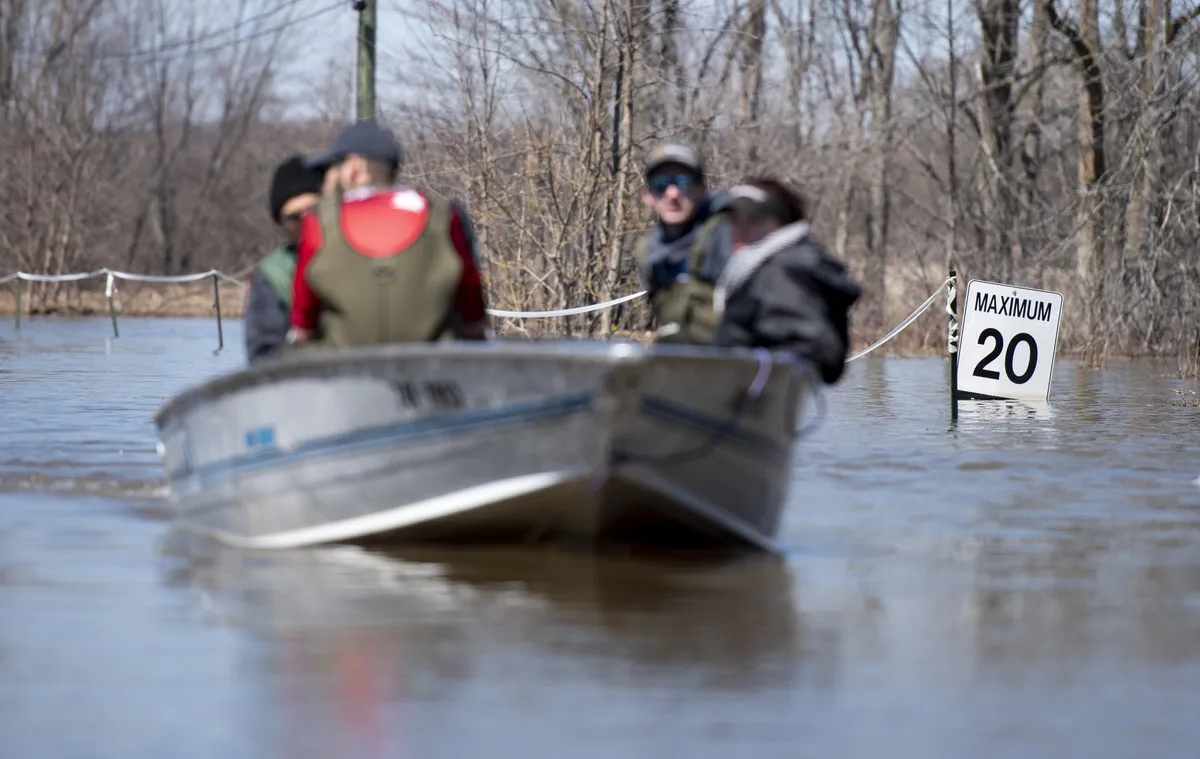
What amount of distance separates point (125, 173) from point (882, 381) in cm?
5145

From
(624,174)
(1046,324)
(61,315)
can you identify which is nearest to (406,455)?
(1046,324)

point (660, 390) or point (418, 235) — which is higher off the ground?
point (418, 235)

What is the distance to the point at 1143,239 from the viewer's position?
2722cm

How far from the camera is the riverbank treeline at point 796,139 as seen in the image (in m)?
25.2

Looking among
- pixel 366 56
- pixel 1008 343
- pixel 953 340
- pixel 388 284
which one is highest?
pixel 366 56

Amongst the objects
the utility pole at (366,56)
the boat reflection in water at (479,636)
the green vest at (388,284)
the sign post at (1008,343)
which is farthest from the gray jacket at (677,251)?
the utility pole at (366,56)

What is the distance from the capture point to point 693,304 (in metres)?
10.4

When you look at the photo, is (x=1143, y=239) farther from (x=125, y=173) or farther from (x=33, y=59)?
(x=125, y=173)

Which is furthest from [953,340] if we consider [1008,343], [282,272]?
[282,272]

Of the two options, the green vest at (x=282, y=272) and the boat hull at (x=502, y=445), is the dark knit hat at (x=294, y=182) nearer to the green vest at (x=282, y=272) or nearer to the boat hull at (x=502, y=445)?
the green vest at (x=282, y=272)

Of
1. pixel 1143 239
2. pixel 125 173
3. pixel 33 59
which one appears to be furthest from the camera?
pixel 125 173

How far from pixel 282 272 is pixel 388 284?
0.95 meters

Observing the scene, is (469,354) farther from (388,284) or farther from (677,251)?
(677,251)

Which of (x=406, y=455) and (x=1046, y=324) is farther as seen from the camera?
(x=1046, y=324)
